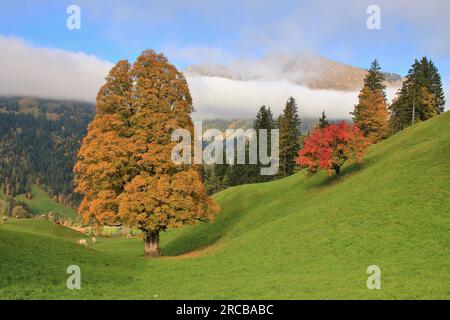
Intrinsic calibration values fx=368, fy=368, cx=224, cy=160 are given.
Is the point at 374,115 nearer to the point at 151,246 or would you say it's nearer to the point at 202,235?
the point at 202,235

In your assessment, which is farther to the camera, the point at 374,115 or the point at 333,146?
the point at 374,115

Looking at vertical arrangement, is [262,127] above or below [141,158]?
above

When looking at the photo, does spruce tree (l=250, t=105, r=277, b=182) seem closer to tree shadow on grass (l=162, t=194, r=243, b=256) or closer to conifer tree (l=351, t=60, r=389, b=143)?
conifer tree (l=351, t=60, r=389, b=143)

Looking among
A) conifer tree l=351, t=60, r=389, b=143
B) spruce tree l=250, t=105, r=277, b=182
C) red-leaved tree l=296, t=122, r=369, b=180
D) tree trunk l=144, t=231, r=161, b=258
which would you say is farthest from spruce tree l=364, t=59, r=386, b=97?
tree trunk l=144, t=231, r=161, b=258

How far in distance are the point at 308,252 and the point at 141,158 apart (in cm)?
1646

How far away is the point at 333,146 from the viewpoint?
47.0 meters

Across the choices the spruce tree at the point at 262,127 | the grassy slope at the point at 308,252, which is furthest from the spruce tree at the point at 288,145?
the grassy slope at the point at 308,252

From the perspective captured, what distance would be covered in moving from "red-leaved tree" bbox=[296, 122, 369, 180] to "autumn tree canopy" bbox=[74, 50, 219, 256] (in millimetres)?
18226

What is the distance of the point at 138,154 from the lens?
32500 millimetres

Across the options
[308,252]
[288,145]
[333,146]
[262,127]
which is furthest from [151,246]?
[262,127]

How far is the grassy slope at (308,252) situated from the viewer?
18.6 meters

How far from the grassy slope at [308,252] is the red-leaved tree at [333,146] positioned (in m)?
2.82

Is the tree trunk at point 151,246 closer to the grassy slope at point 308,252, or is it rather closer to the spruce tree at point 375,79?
the grassy slope at point 308,252
